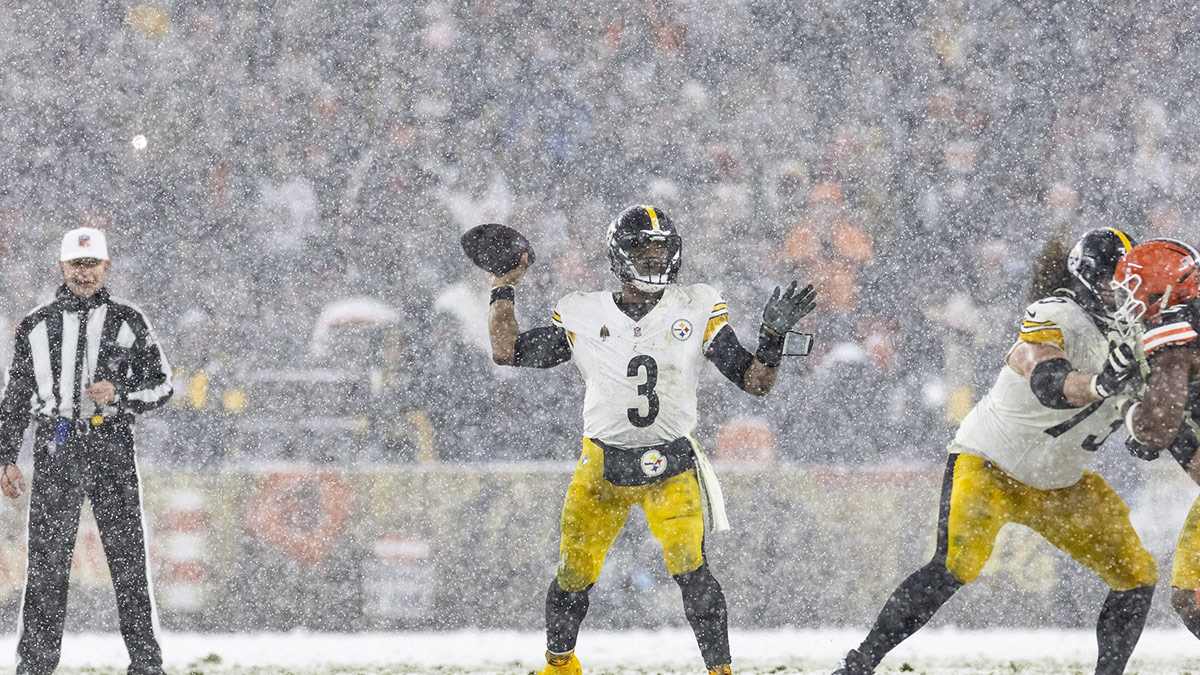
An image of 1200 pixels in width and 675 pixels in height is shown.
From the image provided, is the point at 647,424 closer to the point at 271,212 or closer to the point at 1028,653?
the point at 1028,653

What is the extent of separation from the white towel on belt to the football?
0.88 metres

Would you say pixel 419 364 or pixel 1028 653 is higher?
pixel 419 364

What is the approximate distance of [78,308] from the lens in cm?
523

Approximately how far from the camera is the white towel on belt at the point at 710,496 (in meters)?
4.68

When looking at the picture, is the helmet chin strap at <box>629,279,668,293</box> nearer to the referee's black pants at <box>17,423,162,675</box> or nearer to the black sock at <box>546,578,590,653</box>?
the black sock at <box>546,578,590,653</box>

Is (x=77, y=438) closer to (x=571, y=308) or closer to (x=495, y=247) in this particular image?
(x=495, y=247)

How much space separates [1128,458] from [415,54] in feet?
18.6

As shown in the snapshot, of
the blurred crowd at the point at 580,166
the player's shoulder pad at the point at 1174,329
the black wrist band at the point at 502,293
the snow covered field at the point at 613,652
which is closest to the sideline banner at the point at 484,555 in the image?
the snow covered field at the point at 613,652

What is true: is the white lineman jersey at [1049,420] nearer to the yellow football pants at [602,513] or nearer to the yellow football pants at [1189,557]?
the yellow football pants at [1189,557]

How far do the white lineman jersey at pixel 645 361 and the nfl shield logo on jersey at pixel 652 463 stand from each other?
46mm

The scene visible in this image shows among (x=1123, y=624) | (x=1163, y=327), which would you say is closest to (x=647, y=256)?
(x=1163, y=327)

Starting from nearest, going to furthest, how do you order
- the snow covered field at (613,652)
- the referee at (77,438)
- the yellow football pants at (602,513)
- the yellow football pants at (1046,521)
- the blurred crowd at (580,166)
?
the yellow football pants at (1046,521) < the yellow football pants at (602,513) < the referee at (77,438) < the snow covered field at (613,652) < the blurred crowd at (580,166)

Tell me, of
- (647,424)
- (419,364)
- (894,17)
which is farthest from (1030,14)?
(647,424)

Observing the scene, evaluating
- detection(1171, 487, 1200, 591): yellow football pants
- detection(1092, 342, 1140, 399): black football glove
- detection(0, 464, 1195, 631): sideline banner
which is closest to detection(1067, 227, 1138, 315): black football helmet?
detection(1092, 342, 1140, 399): black football glove
